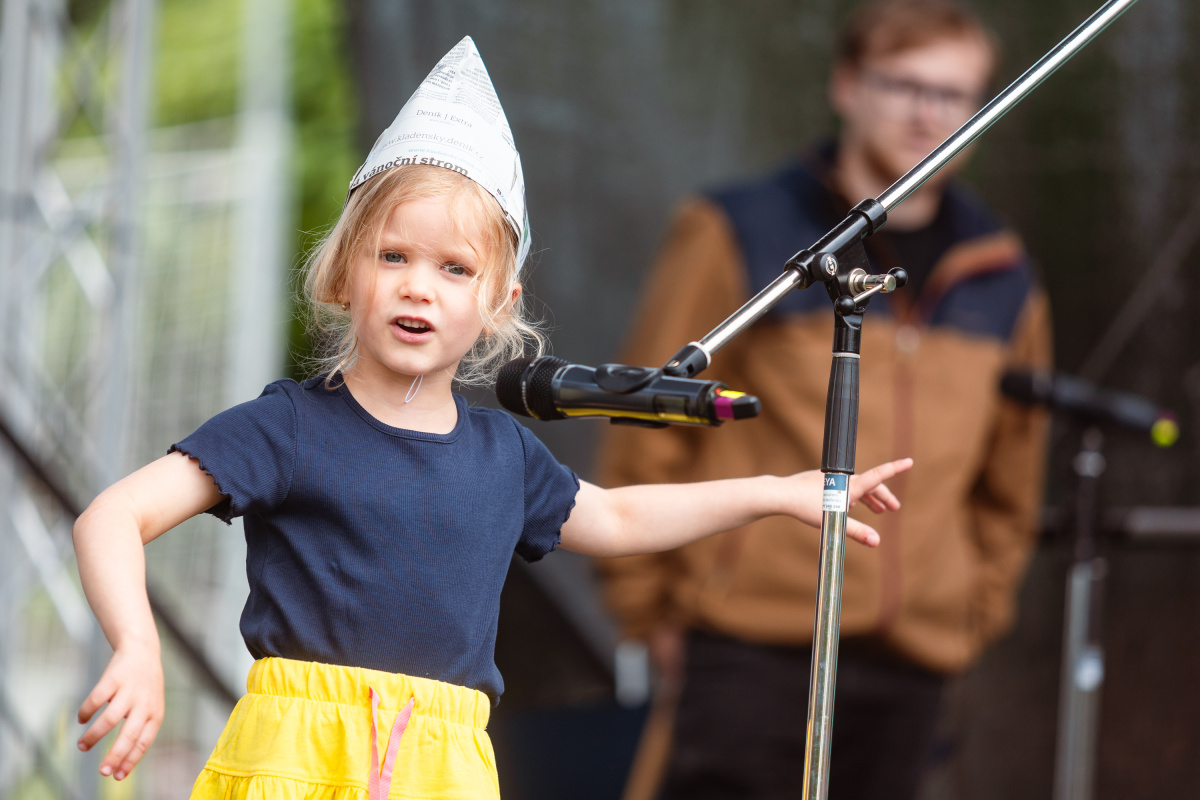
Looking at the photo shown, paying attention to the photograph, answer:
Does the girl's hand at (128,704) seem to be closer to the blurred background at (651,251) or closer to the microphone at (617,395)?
the microphone at (617,395)

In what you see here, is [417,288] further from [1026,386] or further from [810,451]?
[1026,386]

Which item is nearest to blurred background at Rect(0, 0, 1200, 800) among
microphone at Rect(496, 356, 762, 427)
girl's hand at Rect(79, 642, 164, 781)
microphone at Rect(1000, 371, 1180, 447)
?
microphone at Rect(1000, 371, 1180, 447)

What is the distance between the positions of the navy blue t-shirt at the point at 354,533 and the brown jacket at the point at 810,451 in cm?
120

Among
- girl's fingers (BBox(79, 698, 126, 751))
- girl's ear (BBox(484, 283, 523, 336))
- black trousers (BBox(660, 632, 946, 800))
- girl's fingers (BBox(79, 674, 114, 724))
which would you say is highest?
girl's ear (BBox(484, 283, 523, 336))

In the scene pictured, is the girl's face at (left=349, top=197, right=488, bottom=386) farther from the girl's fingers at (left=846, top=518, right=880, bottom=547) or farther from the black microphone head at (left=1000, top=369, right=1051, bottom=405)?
the black microphone head at (left=1000, top=369, right=1051, bottom=405)

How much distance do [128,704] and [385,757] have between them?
0.74ft

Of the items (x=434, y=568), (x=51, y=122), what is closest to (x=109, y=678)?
(x=434, y=568)

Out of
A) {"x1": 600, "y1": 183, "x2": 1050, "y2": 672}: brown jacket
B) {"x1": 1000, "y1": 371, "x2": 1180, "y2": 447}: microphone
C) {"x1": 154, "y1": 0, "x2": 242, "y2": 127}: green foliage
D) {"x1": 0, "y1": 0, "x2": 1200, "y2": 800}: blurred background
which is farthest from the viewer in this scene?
{"x1": 154, "y1": 0, "x2": 242, "y2": 127}: green foliage

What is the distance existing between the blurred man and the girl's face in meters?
1.25

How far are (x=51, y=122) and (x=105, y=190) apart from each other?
0.58 ft

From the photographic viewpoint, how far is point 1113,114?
3133mm

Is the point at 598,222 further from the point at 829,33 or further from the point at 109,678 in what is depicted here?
the point at 109,678

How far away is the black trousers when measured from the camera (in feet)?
7.37

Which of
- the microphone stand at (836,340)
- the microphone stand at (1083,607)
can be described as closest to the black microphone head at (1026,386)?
the microphone stand at (1083,607)
